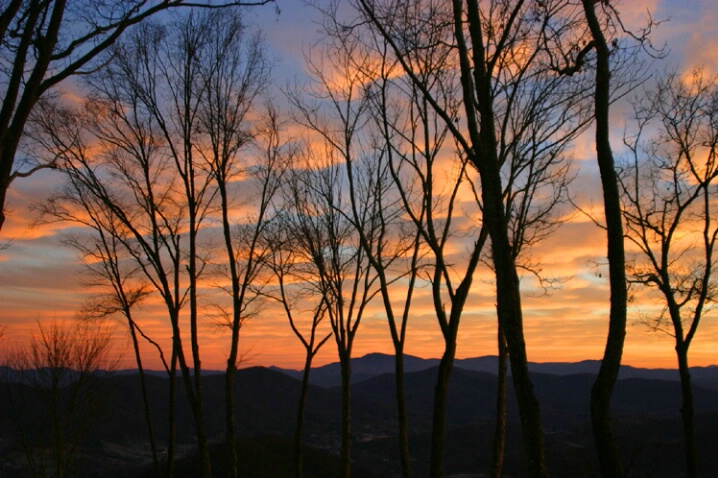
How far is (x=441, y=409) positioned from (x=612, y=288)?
559cm

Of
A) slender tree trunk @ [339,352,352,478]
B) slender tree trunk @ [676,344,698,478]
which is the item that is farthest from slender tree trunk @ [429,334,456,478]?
slender tree trunk @ [676,344,698,478]

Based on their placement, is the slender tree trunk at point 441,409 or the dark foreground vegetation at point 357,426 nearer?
the slender tree trunk at point 441,409

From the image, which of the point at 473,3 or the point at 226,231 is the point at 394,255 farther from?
the point at 473,3

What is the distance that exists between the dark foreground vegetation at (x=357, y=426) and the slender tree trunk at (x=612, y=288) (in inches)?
801

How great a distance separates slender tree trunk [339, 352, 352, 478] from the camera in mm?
18062

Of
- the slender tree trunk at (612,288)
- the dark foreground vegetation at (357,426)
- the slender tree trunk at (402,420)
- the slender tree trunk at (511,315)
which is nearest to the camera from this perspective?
the slender tree trunk at (612,288)

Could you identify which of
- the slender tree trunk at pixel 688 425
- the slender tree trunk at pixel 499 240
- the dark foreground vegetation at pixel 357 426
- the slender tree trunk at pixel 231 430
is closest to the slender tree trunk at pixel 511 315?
the slender tree trunk at pixel 499 240

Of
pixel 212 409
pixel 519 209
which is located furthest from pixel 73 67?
pixel 212 409

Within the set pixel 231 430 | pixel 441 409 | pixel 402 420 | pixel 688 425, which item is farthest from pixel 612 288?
pixel 231 430

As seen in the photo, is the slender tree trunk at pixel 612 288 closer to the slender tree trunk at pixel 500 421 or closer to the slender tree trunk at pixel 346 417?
the slender tree trunk at pixel 500 421

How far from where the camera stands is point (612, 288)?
6.54m

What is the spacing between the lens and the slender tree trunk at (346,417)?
59.3 ft

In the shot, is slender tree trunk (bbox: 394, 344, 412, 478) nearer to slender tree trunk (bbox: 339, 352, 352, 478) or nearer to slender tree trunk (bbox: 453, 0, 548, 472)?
slender tree trunk (bbox: 339, 352, 352, 478)

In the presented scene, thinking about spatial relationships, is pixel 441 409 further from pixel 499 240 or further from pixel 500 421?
pixel 499 240
